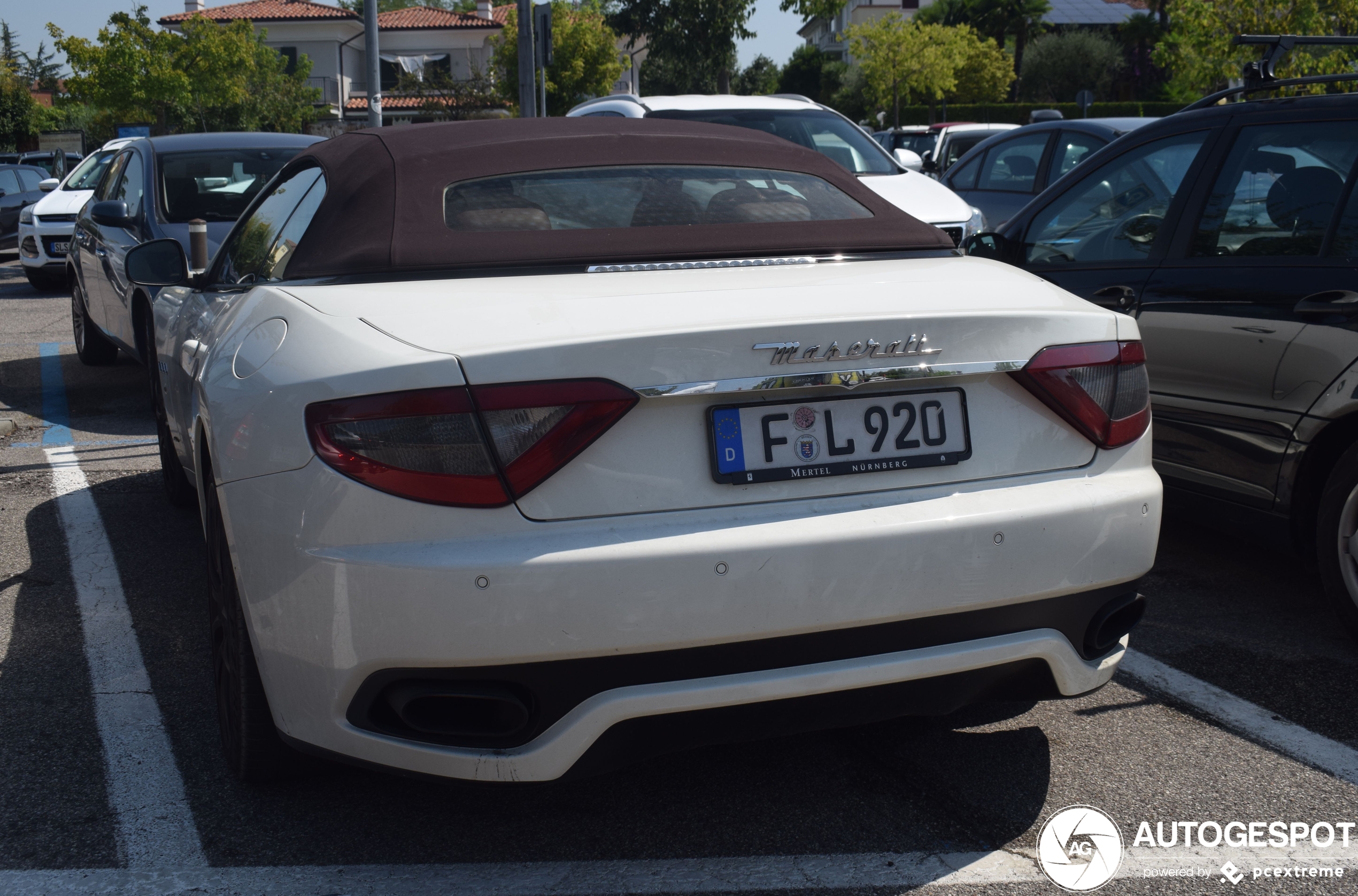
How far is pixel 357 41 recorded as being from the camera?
68312 millimetres

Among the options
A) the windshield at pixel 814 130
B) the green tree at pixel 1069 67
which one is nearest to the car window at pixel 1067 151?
the windshield at pixel 814 130

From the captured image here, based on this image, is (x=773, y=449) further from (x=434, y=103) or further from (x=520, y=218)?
(x=434, y=103)

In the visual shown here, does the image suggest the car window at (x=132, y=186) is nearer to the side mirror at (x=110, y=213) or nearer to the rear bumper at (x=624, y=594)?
the side mirror at (x=110, y=213)

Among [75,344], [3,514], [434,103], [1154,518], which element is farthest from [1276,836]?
[434,103]

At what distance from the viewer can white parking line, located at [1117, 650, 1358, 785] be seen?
3047 millimetres

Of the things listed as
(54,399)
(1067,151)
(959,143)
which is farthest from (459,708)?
(959,143)

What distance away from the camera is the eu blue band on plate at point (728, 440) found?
2.31 metres

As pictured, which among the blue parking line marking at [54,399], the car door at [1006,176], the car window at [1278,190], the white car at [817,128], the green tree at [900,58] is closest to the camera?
the car window at [1278,190]

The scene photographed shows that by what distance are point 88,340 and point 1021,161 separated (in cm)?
748

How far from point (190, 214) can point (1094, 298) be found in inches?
225

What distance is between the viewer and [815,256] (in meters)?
3.04

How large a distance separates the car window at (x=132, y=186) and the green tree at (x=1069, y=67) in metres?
59.9

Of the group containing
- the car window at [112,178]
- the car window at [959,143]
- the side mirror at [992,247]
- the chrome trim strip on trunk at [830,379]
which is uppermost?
the car window at [959,143]

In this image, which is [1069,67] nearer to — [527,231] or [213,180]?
[213,180]
